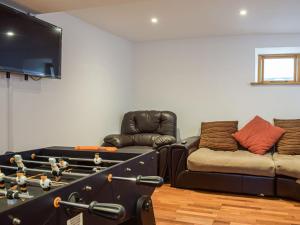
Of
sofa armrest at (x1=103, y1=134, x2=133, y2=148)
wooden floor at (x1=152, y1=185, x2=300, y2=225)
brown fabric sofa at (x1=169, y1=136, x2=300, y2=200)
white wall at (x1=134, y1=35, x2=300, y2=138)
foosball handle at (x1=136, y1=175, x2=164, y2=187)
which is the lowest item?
wooden floor at (x1=152, y1=185, x2=300, y2=225)

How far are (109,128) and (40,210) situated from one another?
344 cm

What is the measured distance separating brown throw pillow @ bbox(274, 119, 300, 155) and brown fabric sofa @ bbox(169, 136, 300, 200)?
128mm

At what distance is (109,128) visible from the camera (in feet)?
14.6

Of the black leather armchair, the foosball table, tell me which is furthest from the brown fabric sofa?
the foosball table

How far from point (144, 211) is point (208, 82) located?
127 inches

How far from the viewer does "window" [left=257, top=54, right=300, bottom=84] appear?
4.40 meters

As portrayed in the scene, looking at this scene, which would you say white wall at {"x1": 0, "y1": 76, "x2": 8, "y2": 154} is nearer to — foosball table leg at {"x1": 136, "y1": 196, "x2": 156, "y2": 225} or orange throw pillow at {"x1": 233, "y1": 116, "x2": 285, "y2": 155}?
foosball table leg at {"x1": 136, "y1": 196, "x2": 156, "y2": 225}

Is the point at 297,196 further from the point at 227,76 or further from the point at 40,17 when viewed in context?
the point at 40,17

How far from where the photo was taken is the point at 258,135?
4.11 m

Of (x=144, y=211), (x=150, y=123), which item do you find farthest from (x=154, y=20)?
(x=144, y=211)

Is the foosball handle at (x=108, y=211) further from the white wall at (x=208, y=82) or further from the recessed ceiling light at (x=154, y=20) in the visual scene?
the white wall at (x=208, y=82)

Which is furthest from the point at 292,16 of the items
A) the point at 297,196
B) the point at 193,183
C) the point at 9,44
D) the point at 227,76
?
the point at 9,44

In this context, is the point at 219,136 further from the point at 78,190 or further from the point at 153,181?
the point at 78,190

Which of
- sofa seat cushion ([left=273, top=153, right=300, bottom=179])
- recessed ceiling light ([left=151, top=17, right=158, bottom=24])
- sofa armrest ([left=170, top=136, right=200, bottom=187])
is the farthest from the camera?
sofa armrest ([left=170, top=136, right=200, bottom=187])
